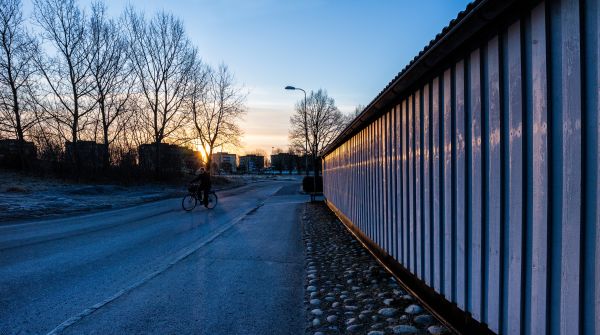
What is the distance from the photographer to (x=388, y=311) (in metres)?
3.60

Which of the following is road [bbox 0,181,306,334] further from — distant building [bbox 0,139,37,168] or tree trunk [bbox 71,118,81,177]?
distant building [bbox 0,139,37,168]

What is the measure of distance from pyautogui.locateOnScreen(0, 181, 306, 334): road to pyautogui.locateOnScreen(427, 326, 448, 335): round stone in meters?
1.19

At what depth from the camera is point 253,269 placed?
549 cm

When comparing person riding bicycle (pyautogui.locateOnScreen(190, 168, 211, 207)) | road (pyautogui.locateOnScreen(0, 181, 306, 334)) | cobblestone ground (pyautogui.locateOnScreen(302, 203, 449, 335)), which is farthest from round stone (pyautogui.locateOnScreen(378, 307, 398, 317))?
person riding bicycle (pyautogui.locateOnScreen(190, 168, 211, 207))

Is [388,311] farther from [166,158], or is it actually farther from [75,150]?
[166,158]

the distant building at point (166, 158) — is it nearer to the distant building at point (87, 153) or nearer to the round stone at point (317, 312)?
the distant building at point (87, 153)

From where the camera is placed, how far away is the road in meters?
3.45

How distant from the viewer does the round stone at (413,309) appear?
3549 millimetres

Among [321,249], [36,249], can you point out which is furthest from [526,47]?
[36,249]

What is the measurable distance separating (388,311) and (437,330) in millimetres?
584

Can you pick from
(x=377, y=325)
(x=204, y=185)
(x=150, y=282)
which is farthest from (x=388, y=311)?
(x=204, y=185)

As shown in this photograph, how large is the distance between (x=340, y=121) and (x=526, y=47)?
2333 inches

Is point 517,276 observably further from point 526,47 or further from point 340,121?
point 340,121

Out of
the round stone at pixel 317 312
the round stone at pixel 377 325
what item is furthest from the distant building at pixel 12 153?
the round stone at pixel 377 325
